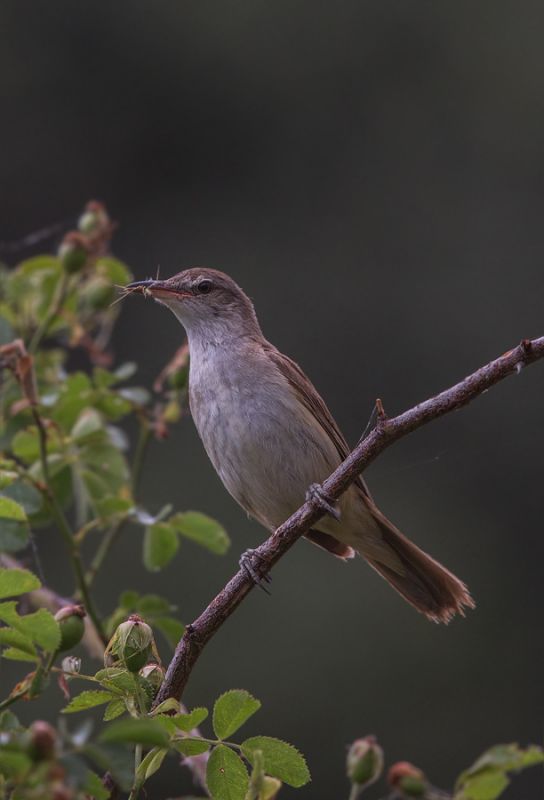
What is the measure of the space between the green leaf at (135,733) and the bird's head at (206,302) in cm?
305

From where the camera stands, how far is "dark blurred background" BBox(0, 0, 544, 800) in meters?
11.7

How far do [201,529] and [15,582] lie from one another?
1332 millimetres

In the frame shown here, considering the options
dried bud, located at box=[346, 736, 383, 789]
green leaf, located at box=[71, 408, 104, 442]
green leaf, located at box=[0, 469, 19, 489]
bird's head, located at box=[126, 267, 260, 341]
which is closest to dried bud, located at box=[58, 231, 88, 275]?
green leaf, located at box=[71, 408, 104, 442]

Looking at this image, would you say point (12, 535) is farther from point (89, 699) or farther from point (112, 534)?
point (89, 699)

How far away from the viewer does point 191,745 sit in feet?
6.73

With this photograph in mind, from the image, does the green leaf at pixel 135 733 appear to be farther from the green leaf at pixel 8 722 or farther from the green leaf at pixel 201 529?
the green leaf at pixel 201 529

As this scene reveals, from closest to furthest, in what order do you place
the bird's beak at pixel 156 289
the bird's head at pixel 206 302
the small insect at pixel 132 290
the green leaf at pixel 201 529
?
the green leaf at pixel 201 529, the small insect at pixel 132 290, the bird's beak at pixel 156 289, the bird's head at pixel 206 302

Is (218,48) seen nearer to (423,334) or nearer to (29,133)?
(29,133)

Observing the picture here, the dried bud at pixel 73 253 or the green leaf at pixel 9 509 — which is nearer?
the green leaf at pixel 9 509

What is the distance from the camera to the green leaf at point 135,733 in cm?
151

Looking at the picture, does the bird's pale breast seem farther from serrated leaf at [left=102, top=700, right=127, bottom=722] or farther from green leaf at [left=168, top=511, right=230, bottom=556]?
serrated leaf at [left=102, top=700, right=127, bottom=722]

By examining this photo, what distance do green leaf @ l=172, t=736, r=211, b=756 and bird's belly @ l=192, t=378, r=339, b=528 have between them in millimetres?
2113

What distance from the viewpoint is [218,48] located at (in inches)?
735

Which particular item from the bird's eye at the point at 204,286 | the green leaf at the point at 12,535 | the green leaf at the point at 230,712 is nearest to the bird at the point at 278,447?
the bird's eye at the point at 204,286
